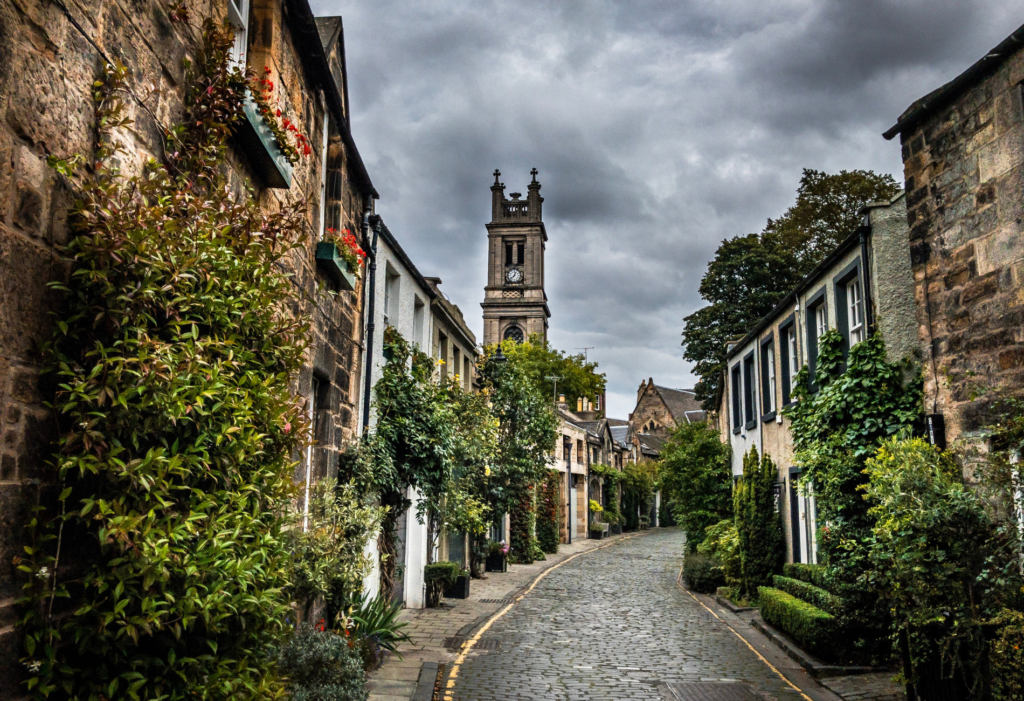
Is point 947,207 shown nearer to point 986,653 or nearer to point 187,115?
point 986,653

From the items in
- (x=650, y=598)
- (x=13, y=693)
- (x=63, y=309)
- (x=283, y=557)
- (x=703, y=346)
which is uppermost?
(x=703, y=346)

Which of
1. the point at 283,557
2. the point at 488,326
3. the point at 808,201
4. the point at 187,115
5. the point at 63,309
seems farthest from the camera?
the point at 488,326

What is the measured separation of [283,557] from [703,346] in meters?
32.8

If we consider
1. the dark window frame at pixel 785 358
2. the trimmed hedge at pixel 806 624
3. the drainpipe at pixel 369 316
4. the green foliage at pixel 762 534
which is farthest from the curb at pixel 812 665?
the drainpipe at pixel 369 316

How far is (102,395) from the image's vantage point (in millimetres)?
3334

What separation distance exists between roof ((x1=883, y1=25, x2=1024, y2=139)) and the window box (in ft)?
22.6

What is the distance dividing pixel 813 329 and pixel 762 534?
4616mm

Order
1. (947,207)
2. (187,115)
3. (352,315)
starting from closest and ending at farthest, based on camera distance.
Result: 1. (187,115)
2. (947,207)
3. (352,315)

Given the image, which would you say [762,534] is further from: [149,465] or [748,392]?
[149,465]

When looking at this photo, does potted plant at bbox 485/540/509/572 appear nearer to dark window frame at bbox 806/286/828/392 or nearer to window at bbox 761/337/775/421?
window at bbox 761/337/775/421

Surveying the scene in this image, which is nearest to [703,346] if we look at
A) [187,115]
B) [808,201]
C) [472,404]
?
[808,201]

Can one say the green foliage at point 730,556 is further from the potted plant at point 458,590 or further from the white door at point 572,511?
the white door at point 572,511

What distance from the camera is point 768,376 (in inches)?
736

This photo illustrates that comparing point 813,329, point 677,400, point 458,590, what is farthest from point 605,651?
point 677,400
